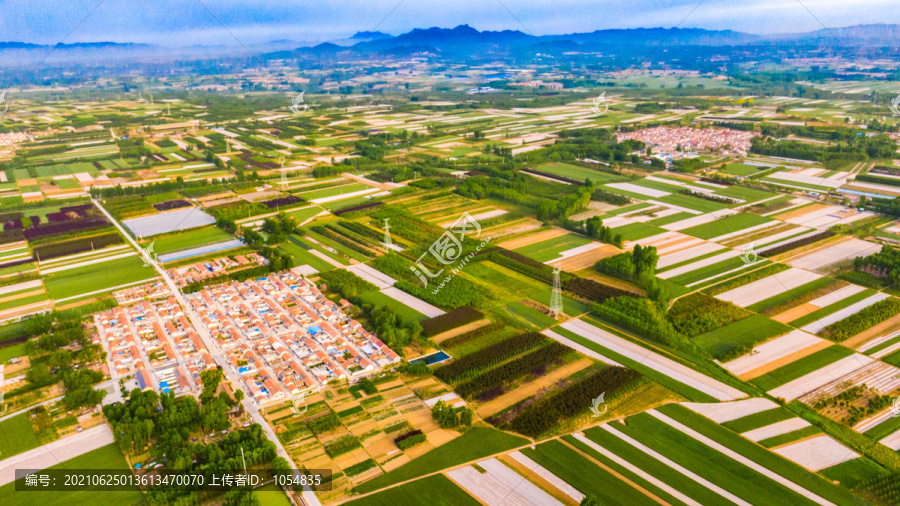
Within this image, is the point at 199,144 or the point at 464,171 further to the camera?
the point at 199,144

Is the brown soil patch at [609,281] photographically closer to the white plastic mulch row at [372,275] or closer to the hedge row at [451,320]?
the hedge row at [451,320]

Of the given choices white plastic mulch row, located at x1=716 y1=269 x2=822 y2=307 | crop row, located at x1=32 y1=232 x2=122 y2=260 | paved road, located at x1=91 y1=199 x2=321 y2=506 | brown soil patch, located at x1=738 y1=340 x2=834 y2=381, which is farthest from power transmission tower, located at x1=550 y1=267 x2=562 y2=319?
crop row, located at x1=32 y1=232 x2=122 y2=260

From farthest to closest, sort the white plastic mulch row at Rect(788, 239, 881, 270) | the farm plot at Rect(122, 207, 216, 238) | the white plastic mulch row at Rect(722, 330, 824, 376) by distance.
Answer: the farm plot at Rect(122, 207, 216, 238), the white plastic mulch row at Rect(788, 239, 881, 270), the white plastic mulch row at Rect(722, 330, 824, 376)

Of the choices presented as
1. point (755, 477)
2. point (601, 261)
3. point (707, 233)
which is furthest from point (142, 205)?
point (755, 477)

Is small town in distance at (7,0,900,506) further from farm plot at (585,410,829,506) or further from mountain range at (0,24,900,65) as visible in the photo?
mountain range at (0,24,900,65)

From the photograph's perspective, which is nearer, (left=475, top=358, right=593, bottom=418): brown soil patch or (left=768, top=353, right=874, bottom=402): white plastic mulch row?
(left=475, top=358, right=593, bottom=418): brown soil patch

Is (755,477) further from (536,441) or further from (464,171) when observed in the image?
(464,171)

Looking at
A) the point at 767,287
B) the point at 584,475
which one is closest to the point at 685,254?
the point at 767,287
